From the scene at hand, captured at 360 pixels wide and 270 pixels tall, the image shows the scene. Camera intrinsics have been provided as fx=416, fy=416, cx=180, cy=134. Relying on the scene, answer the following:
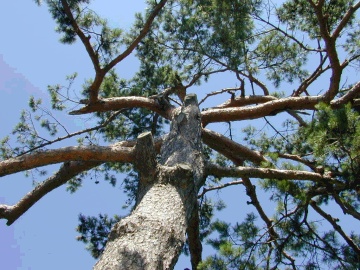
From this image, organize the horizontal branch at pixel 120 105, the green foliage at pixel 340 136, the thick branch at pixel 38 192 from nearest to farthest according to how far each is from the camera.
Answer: the green foliage at pixel 340 136 → the thick branch at pixel 38 192 → the horizontal branch at pixel 120 105

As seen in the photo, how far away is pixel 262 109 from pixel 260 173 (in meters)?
1.53

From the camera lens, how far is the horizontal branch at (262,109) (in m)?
4.73

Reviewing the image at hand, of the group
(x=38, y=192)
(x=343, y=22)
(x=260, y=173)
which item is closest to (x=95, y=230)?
(x=38, y=192)

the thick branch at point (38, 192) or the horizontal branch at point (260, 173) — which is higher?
the thick branch at point (38, 192)

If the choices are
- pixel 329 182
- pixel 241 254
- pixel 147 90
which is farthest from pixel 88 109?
pixel 329 182

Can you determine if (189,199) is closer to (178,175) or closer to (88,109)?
(178,175)

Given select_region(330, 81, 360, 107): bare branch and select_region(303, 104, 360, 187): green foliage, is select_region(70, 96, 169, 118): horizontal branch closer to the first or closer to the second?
select_region(330, 81, 360, 107): bare branch

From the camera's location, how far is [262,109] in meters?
4.79

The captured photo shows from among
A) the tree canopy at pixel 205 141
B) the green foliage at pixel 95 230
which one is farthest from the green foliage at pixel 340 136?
the green foliage at pixel 95 230

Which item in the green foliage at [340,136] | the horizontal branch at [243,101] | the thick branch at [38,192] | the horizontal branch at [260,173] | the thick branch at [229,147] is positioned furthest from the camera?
the horizontal branch at [243,101]

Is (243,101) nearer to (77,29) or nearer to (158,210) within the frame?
(77,29)

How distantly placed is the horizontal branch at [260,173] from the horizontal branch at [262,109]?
1.47 meters

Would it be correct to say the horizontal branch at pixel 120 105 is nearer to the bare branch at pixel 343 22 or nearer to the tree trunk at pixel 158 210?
the tree trunk at pixel 158 210

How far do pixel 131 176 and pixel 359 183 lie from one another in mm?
3649
